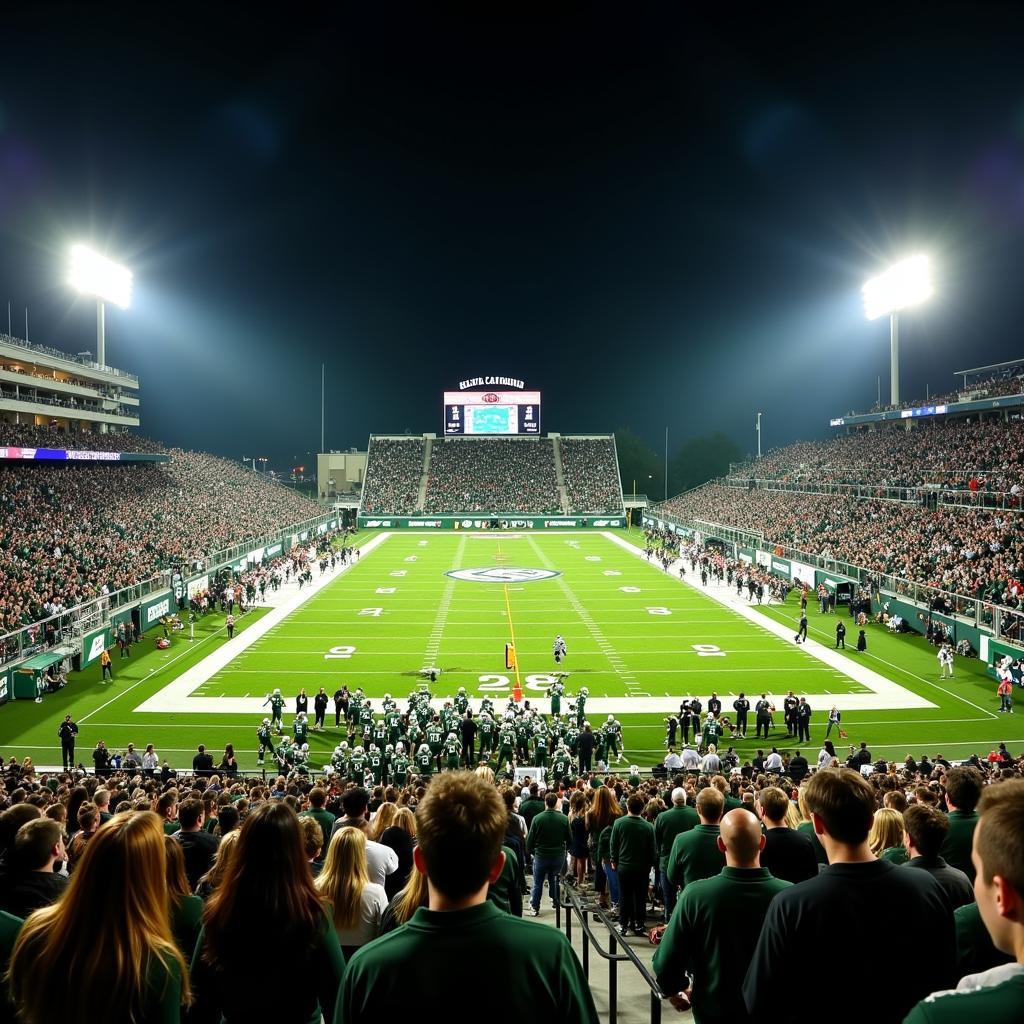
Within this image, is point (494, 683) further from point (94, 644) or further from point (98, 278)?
point (98, 278)

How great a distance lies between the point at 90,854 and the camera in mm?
2852

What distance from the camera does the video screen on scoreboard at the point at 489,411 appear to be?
92.2 meters

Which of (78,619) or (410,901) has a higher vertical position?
(410,901)

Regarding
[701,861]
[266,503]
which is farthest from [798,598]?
[266,503]

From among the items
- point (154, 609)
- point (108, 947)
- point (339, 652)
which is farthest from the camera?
point (154, 609)

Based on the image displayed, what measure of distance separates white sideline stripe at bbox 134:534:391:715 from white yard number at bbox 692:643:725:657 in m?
14.4

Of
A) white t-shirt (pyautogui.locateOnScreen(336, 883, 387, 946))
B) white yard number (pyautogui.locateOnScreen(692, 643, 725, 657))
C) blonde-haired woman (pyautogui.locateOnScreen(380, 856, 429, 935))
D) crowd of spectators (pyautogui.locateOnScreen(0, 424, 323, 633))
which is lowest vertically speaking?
white yard number (pyautogui.locateOnScreen(692, 643, 725, 657))

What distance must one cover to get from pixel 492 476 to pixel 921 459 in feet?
159

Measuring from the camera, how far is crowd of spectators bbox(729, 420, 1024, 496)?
40984 millimetres

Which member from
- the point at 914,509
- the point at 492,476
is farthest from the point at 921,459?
the point at 492,476

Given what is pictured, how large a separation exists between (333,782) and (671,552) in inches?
1798

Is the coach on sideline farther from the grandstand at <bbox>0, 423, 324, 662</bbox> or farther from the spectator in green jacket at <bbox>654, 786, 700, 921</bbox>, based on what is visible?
the grandstand at <bbox>0, 423, 324, 662</bbox>

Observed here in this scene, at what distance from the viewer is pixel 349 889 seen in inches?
167

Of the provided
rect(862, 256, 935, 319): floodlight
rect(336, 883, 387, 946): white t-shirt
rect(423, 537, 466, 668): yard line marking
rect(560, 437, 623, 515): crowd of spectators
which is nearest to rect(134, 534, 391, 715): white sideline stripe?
rect(423, 537, 466, 668): yard line marking
